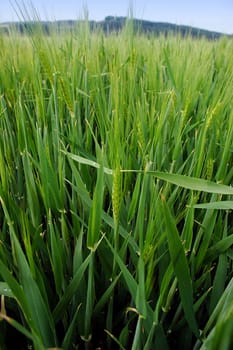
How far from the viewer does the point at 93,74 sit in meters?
0.78

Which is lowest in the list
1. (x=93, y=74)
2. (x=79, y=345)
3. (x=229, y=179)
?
(x=79, y=345)

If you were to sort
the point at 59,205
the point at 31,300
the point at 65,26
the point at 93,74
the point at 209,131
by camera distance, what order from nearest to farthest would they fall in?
the point at 31,300 < the point at 59,205 < the point at 209,131 < the point at 93,74 < the point at 65,26

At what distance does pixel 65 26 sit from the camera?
1.04 m

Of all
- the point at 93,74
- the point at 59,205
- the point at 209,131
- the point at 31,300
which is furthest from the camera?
the point at 93,74

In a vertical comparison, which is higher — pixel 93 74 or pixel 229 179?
pixel 93 74

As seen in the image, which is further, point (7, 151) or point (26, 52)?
point (26, 52)

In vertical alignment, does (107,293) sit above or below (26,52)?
→ below

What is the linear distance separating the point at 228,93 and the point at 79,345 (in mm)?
463

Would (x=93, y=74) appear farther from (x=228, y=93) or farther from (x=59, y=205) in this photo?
(x=59, y=205)

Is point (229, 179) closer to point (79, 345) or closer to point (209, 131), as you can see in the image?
point (209, 131)

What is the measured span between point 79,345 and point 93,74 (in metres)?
0.55

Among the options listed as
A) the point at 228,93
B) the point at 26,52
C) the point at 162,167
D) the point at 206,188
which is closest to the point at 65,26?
the point at 26,52

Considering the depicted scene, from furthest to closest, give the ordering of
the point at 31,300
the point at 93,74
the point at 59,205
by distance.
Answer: the point at 93,74
the point at 59,205
the point at 31,300

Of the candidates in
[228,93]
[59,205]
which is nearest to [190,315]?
[59,205]
